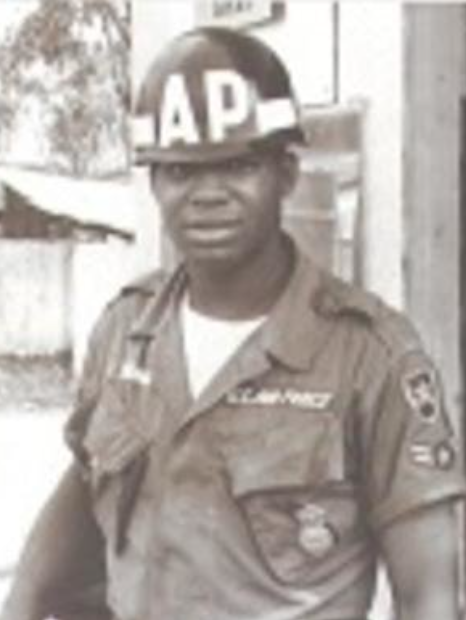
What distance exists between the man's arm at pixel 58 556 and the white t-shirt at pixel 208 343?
250mm

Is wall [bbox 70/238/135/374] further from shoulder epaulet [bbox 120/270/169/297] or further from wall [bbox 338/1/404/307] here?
shoulder epaulet [bbox 120/270/169/297]

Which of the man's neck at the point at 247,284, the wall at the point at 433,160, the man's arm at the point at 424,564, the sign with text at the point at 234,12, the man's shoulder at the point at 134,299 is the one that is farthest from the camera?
the sign with text at the point at 234,12

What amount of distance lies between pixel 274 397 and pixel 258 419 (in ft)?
0.10

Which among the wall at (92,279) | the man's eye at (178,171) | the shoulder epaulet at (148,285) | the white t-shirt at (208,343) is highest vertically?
the man's eye at (178,171)

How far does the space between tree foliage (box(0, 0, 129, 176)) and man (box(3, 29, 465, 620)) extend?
60.7 inches

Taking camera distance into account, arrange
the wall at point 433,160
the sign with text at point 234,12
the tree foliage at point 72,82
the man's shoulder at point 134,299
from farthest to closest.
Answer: the tree foliage at point 72,82
the sign with text at point 234,12
the wall at point 433,160
the man's shoulder at point 134,299

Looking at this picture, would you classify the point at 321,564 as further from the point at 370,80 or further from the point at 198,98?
the point at 370,80

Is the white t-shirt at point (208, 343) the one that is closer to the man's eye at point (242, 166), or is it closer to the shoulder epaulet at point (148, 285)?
the shoulder epaulet at point (148, 285)

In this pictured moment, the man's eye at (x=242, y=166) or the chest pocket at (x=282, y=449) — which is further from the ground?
the man's eye at (x=242, y=166)

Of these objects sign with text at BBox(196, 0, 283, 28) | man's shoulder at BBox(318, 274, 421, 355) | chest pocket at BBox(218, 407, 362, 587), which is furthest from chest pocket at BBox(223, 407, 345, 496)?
sign with text at BBox(196, 0, 283, 28)

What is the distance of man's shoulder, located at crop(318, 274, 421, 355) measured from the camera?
172cm

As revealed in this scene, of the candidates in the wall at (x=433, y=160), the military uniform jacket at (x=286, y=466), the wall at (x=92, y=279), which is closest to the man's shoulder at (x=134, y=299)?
the military uniform jacket at (x=286, y=466)

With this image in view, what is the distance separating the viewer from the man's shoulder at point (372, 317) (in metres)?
1.72

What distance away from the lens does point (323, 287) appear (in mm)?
1804
